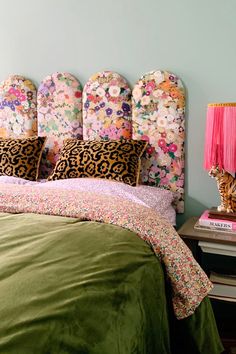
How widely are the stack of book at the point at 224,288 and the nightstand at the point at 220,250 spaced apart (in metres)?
0.06

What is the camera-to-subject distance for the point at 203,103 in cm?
219

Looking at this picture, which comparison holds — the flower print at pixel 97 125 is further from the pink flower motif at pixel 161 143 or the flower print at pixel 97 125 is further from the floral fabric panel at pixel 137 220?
the floral fabric panel at pixel 137 220

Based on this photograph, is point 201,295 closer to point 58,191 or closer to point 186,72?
point 58,191

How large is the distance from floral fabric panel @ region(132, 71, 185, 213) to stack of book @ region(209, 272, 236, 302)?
22.6 inches

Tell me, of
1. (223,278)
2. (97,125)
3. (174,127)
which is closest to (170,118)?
(174,127)

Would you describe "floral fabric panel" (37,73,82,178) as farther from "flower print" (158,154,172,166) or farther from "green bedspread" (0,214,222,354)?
"green bedspread" (0,214,222,354)

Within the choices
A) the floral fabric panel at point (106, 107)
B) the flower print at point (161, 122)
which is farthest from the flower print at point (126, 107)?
the flower print at point (161, 122)

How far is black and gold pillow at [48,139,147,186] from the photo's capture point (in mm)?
2133

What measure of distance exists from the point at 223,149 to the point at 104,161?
684mm

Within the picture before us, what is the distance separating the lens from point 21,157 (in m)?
2.38

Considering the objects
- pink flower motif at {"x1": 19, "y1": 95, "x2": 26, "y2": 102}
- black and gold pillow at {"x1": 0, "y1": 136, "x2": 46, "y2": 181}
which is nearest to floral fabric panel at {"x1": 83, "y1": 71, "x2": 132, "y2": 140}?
black and gold pillow at {"x1": 0, "y1": 136, "x2": 46, "y2": 181}

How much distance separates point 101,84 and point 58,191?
0.95 m

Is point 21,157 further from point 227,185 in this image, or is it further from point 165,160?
point 227,185

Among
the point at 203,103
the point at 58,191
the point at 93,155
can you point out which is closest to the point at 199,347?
the point at 58,191
